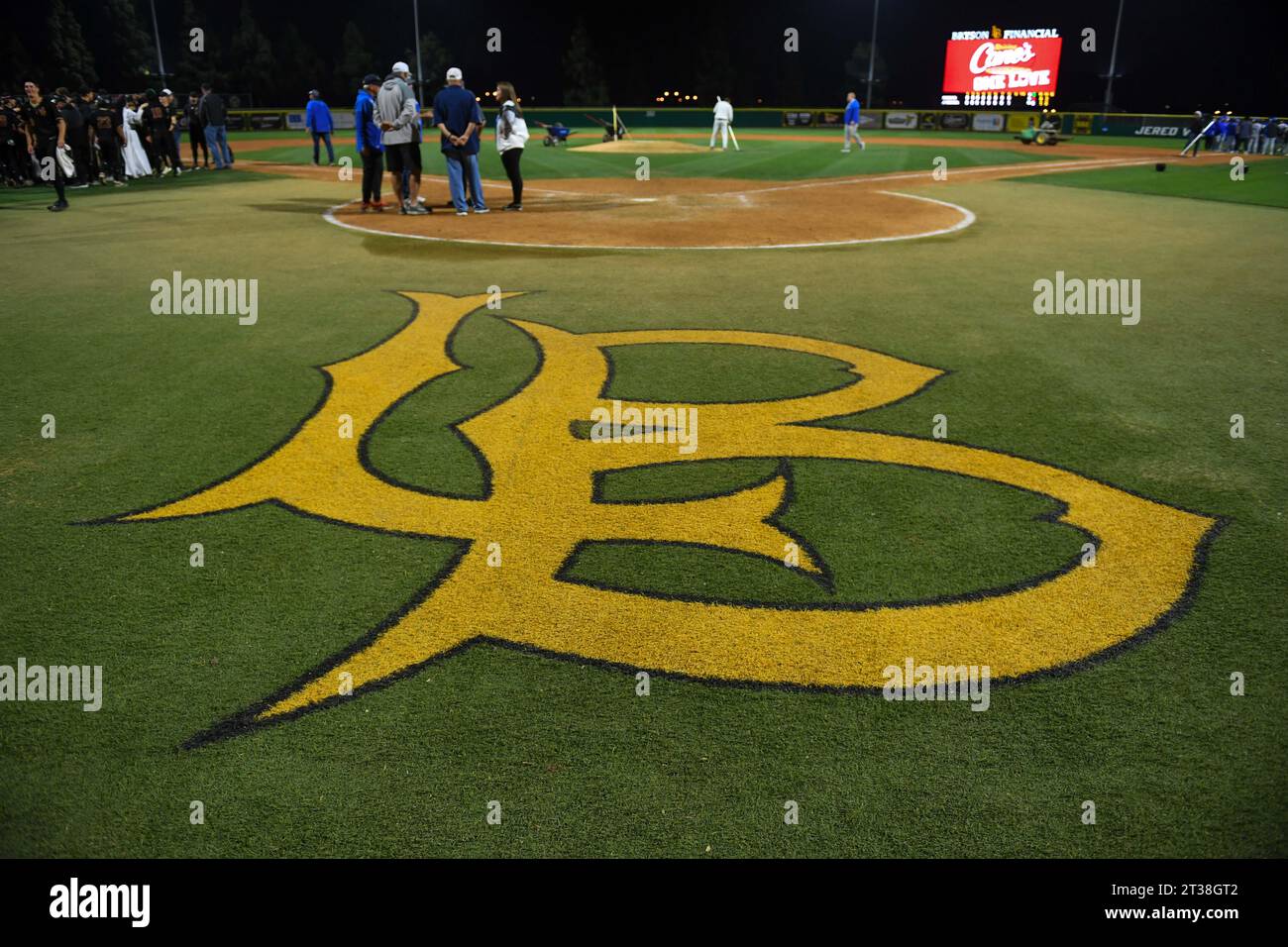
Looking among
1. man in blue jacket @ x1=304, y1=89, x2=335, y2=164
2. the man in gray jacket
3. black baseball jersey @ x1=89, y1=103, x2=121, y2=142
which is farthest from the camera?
man in blue jacket @ x1=304, y1=89, x2=335, y2=164

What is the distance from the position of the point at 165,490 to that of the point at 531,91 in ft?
244

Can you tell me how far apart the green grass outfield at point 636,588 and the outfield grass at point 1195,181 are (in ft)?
50.5

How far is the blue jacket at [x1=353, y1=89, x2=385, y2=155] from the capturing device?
1681 centimetres

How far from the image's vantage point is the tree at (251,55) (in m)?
65.7

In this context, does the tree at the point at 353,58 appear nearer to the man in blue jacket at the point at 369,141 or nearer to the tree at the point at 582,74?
the tree at the point at 582,74

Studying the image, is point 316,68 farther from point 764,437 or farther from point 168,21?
point 764,437

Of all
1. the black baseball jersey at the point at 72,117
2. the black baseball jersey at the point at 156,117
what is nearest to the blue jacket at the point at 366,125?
the black baseball jersey at the point at 72,117

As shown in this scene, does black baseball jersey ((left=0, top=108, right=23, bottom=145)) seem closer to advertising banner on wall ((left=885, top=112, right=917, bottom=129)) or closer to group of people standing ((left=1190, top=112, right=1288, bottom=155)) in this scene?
group of people standing ((left=1190, top=112, right=1288, bottom=155))

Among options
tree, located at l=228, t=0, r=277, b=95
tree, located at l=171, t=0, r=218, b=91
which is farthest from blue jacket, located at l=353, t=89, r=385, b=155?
tree, located at l=228, t=0, r=277, b=95

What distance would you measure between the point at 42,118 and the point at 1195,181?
101ft

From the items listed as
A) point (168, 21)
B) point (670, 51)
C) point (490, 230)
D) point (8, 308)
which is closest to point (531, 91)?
point (670, 51)

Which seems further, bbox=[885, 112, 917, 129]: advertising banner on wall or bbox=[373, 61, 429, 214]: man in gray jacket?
bbox=[885, 112, 917, 129]: advertising banner on wall

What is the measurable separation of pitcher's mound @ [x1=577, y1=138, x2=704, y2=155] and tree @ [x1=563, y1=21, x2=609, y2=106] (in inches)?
1445

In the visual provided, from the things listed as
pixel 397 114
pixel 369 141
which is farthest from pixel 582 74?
pixel 397 114
